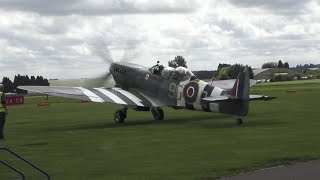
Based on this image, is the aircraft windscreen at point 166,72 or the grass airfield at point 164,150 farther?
the aircraft windscreen at point 166,72

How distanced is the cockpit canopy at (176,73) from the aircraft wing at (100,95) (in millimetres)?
1527

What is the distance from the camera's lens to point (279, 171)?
421 inches

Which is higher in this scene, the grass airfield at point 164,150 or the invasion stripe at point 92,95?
the invasion stripe at point 92,95

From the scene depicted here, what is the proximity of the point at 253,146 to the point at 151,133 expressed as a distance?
20.3 ft

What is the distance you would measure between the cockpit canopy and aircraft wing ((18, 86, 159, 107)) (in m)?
1.53

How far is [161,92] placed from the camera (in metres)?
26.4

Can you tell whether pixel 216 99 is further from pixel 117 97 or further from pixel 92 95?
pixel 92 95

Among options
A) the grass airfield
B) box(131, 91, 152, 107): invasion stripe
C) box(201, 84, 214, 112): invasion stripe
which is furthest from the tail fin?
box(131, 91, 152, 107): invasion stripe

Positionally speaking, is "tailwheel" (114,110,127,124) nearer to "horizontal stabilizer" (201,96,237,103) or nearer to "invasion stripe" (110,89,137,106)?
"invasion stripe" (110,89,137,106)

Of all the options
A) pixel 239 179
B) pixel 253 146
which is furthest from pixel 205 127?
pixel 239 179

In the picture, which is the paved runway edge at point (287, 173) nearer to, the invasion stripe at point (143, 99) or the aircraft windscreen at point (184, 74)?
the aircraft windscreen at point (184, 74)

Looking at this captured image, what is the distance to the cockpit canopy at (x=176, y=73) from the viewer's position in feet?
83.3

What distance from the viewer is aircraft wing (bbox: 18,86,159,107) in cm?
Answer: 2570

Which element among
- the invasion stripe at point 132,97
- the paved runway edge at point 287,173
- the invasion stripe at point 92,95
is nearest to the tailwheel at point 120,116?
the invasion stripe at point 132,97
